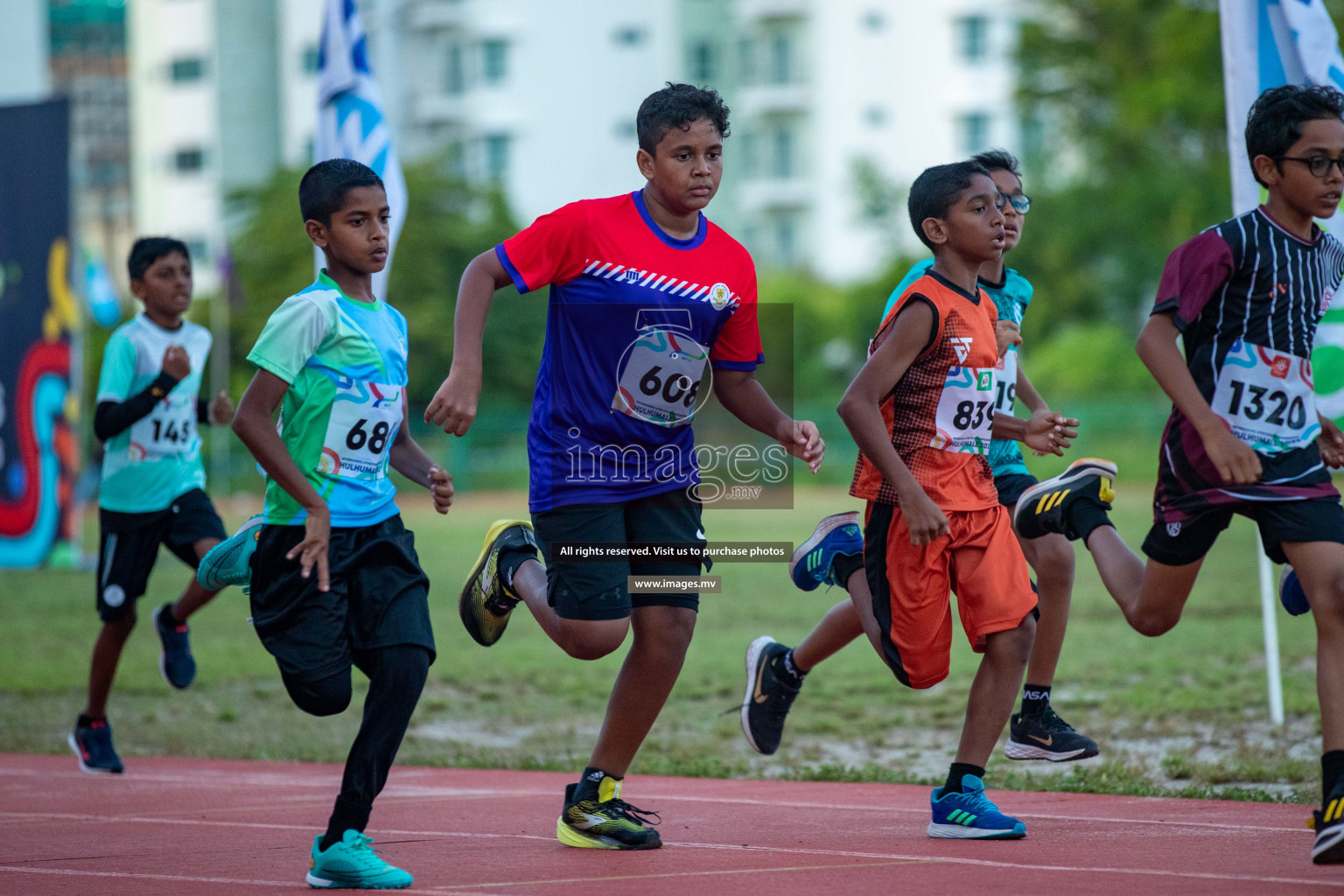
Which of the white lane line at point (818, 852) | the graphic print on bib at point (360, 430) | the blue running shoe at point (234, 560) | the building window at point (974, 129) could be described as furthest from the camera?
the building window at point (974, 129)

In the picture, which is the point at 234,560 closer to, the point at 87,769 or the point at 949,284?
the point at 949,284

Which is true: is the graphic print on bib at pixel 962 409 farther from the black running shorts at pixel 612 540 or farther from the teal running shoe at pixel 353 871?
the teal running shoe at pixel 353 871

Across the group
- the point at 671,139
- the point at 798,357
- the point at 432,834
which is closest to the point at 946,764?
the point at 432,834

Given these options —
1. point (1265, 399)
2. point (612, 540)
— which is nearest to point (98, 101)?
point (612, 540)

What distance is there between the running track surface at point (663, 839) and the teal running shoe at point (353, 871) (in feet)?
0.21

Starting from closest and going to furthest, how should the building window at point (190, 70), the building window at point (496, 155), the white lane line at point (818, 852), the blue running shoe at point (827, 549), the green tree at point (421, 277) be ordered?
the white lane line at point (818, 852) → the blue running shoe at point (827, 549) → the green tree at point (421, 277) → the building window at point (496, 155) → the building window at point (190, 70)

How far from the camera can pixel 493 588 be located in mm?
5777

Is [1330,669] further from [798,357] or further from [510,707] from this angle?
[798,357]

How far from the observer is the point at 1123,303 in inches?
1751

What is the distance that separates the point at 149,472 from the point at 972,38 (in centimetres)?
5448

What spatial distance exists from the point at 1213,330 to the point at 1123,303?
1624 inches

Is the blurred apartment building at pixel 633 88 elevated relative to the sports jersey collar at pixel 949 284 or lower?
elevated

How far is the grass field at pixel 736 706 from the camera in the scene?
7090 millimetres

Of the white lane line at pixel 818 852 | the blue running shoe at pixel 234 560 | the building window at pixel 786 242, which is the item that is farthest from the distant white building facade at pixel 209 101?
the blue running shoe at pixel 234 560
